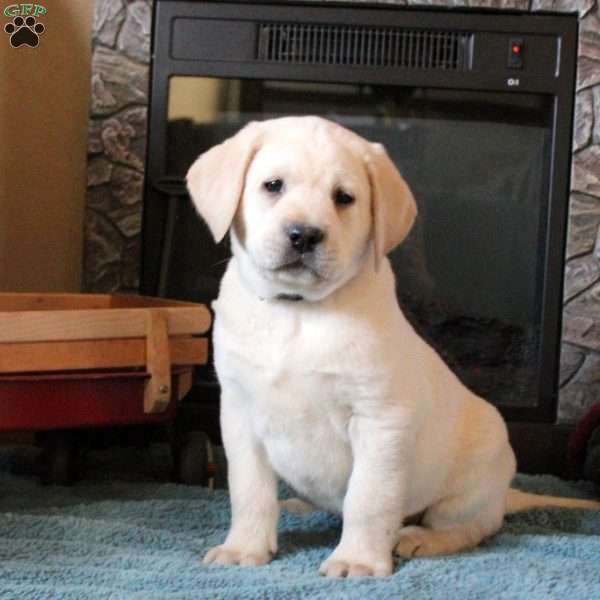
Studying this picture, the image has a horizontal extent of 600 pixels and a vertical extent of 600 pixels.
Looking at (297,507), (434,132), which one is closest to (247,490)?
(297,507)

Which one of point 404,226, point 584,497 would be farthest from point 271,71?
point 584,497

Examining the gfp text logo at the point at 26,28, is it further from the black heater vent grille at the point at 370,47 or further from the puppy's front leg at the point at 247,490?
the puppy's front leg at the point at 247,490

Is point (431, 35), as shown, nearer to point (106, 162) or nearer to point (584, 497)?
point (106, 162)

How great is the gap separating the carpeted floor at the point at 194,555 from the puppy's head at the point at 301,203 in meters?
0.43

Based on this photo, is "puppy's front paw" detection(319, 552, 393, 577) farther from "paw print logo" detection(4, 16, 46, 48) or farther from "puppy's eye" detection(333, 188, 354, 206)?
"paw print logo" detection(4, 16, 46, 48)

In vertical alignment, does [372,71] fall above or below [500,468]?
above

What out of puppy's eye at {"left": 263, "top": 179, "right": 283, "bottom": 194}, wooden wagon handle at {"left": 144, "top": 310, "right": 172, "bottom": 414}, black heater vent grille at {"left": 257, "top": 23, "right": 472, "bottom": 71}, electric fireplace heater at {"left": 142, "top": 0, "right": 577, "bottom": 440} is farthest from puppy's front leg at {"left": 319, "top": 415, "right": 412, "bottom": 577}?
black heater vent grille at {"left": 257, "top": 23, "right": 472, "bottom": 71}

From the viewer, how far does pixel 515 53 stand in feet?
8.21

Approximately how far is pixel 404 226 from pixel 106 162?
1.20 m

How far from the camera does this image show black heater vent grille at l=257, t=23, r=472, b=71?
8.24 feet

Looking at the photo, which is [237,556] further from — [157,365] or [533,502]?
[533,502]

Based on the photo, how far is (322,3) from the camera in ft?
8.21

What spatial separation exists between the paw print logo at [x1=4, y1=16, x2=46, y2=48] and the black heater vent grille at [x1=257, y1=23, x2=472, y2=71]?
65 cm

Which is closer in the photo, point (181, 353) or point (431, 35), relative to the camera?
point (181, 353)
